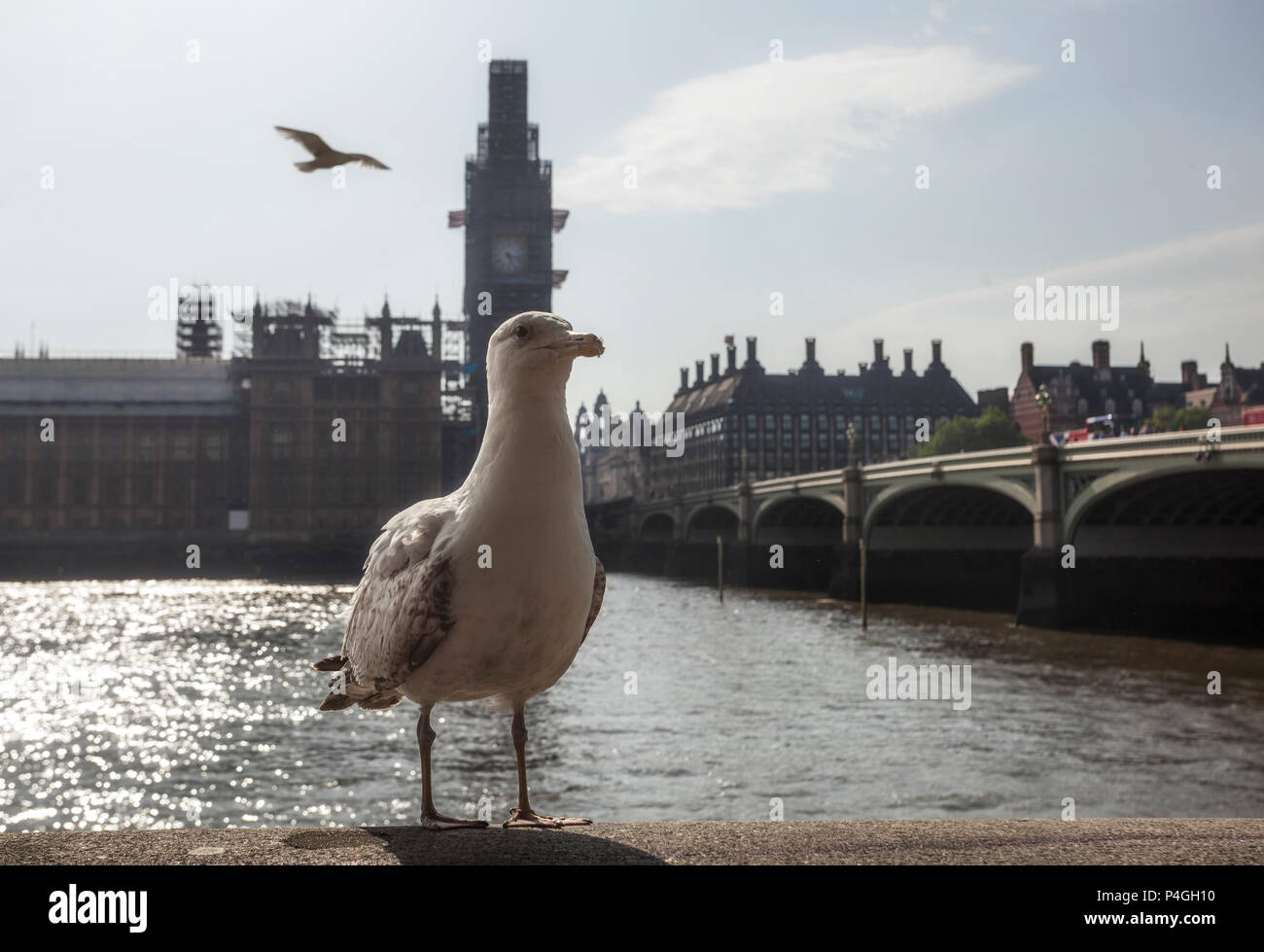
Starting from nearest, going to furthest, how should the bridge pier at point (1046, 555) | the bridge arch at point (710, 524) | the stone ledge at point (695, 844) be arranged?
the stone ledge at point (695, 844) < the bridge pier at point (1046, 555) < the bridge arch at point (710, 524)

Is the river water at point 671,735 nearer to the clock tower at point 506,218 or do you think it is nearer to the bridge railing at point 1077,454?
the bridge railing at point 1077,454

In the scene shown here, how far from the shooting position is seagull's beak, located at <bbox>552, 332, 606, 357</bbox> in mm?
3002

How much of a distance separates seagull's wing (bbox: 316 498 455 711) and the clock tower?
108886 millimetres

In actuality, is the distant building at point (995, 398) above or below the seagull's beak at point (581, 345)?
above

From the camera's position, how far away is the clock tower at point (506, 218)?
117750 mm

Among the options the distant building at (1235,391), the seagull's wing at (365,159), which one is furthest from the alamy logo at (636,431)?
the seagull's wing at (365,159)

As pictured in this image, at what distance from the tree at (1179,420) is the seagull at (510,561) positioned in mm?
76472

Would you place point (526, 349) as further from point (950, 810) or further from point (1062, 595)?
point (1062, 595)

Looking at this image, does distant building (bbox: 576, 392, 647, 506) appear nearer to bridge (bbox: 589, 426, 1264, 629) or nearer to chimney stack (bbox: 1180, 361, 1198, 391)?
chimney stack (bbox: 1180, 361, 1198, 391)

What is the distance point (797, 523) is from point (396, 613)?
64.9 meters

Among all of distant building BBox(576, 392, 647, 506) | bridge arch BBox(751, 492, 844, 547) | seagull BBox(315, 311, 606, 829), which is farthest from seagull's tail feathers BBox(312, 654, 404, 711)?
distant building BBox(576, 392, 647, 506)

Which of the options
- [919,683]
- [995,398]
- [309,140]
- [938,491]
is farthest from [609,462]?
[309,140]
